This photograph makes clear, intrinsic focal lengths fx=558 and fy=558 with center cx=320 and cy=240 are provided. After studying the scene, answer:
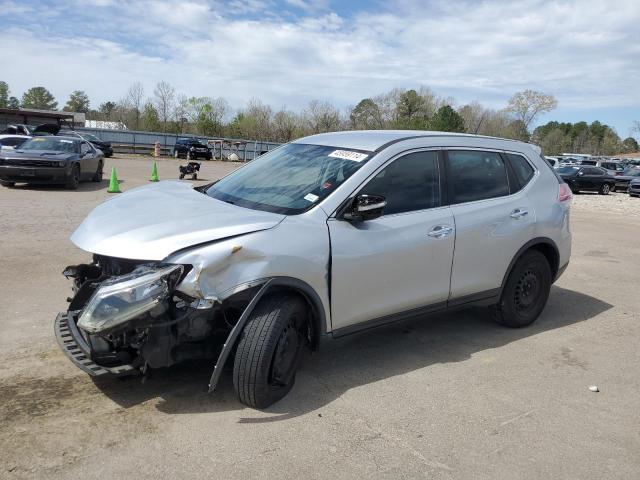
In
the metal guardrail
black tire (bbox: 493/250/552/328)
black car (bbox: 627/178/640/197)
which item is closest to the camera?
black tire (bbox: 493/250/552/328)

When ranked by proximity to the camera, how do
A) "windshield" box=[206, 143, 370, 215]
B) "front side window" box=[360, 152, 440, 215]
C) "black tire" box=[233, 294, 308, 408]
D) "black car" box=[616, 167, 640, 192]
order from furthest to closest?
"black car" box=[616, 167, 640, 192] < "front side window" box=[360, 152, 440, 215] < "windshield" box=[206, 143, 370, 215] < "black tire" box=[233, 294, 308, 408]

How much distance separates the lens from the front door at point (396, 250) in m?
3.91

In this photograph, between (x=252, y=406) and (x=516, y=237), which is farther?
(x=516, y=237)

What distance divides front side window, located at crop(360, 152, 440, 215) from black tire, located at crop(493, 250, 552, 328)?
1.32m

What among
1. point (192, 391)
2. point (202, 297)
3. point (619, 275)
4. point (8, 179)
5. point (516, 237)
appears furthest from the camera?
point (8, 179)

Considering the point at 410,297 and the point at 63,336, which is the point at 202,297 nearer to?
the point at 63,336

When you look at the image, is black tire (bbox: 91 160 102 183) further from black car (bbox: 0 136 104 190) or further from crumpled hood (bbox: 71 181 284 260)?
crumpled hood (bbox: 71 181 284 260)

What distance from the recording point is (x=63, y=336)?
11.8 ft

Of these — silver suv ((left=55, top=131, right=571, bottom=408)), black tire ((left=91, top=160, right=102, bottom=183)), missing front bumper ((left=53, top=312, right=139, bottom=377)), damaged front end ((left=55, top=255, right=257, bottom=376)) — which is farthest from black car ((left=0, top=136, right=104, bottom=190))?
damaged front end ((left=55, top=255, right=257, bottom=376))

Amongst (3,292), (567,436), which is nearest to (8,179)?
(3,292)

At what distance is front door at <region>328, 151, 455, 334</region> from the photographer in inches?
154

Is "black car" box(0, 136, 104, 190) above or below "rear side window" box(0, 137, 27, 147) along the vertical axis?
below

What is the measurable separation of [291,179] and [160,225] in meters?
1.21

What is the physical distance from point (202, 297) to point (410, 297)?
5.80 ft
